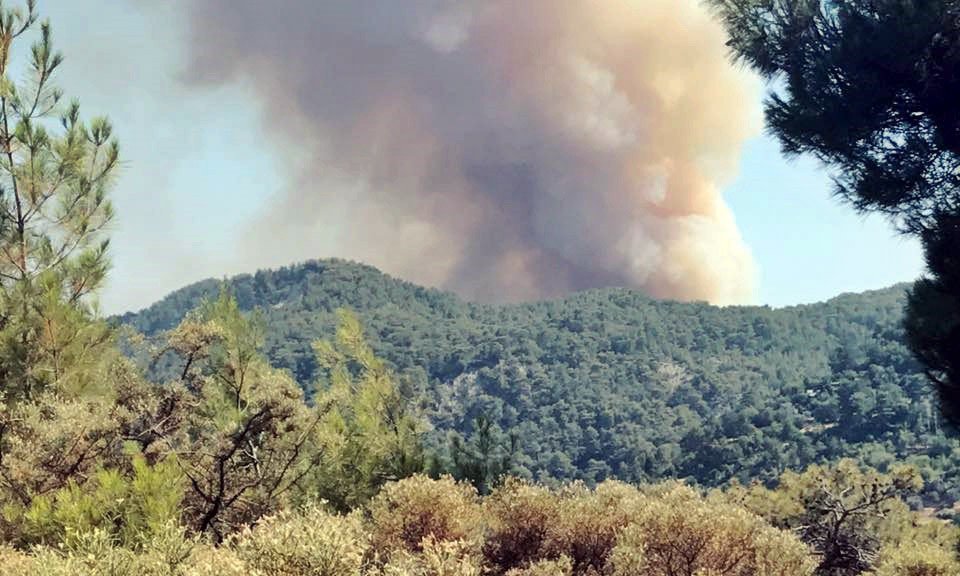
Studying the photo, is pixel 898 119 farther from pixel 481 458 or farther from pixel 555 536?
pixel 481 458

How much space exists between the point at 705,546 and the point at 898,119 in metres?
8.51

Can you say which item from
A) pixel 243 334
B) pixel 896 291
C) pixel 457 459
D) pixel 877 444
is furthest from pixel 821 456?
pixel 896 291

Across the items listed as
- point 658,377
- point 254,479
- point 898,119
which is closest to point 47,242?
point 254,479

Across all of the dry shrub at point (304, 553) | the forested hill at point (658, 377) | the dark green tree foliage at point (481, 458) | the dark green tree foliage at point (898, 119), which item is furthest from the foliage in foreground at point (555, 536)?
the forested hill at point (658, 377)

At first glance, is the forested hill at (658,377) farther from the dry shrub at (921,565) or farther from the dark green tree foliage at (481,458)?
the dry shrub at (921,565)

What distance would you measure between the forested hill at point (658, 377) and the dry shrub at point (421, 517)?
45929 millimetres

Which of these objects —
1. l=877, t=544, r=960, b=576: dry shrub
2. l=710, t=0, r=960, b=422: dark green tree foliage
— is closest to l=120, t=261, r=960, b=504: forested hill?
l=877, t=544, r=960, b=576: dry shrub

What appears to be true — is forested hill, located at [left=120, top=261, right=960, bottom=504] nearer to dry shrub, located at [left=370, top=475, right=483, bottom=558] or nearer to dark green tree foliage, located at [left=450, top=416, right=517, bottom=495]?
dark green tree foliage, located at [left=450, top=416, right=517, bottom=495]

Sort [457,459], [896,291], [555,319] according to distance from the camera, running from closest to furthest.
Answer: [457,459] < [896,291] < [555,319]

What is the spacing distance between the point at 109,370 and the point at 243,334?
2784 mm

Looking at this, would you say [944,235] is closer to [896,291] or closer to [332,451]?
[332,451]

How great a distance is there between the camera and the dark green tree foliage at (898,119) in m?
12.0

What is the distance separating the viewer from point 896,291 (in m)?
159

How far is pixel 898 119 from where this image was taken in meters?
12.9
